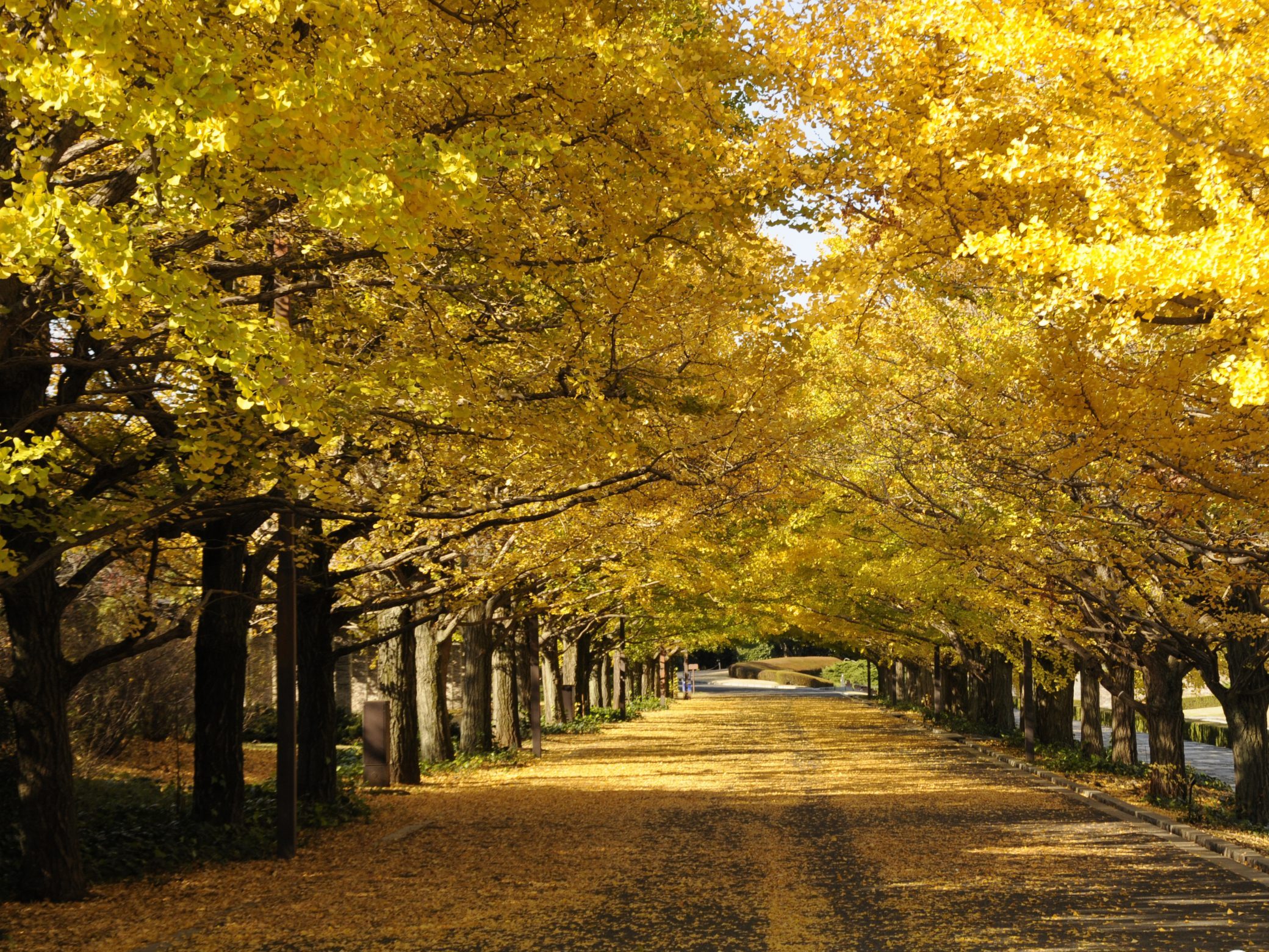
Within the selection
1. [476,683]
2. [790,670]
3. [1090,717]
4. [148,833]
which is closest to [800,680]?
[790,670]

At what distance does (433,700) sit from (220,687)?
446 inches

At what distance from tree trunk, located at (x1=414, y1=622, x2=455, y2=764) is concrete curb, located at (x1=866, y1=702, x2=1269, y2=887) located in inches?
455

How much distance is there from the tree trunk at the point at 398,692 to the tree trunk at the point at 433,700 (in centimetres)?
313

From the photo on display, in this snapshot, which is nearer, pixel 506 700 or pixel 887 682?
pixel 506 700

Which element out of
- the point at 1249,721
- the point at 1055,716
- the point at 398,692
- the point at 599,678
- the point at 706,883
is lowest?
the point at 1055,716

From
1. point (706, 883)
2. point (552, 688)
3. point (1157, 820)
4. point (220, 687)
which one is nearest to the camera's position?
point (706, 883)

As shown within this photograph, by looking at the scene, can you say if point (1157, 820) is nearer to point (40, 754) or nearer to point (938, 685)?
point (40, 754)

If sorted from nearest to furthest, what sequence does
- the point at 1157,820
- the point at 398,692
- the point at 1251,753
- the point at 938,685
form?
the point at 1157,820 < the point at 1251,753 < the point at 398,692 < the point at 938,685

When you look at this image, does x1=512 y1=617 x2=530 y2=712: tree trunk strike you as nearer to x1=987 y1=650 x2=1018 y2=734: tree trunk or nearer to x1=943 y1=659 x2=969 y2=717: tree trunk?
x1=987 y1=650 x2=1018 y2=734: tree trunk

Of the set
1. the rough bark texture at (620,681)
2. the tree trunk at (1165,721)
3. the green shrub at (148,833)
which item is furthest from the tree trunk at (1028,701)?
the rough bark texture at (620,681)

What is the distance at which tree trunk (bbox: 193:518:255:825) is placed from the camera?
1420cm

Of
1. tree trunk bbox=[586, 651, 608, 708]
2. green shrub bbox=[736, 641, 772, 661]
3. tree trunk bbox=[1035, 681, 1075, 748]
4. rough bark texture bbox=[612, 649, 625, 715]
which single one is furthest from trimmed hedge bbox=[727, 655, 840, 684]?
tree trunk bbox=[1035, 681, 1075, 748]

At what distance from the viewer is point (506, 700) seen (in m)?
30.4

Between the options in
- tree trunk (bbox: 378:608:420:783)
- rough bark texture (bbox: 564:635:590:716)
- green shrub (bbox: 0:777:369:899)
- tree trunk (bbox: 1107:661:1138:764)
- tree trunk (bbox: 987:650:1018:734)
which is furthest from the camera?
rough bark texture (bbox: 564:635:590:716)
